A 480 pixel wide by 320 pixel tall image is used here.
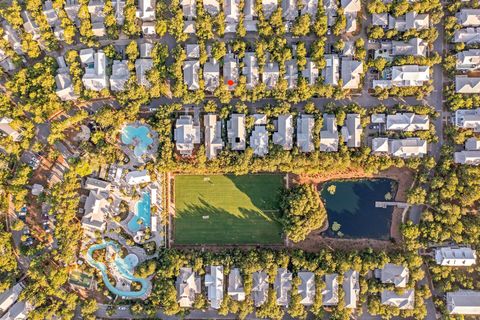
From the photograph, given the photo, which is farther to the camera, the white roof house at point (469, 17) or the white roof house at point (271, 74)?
the white roof house at point (271, 74)

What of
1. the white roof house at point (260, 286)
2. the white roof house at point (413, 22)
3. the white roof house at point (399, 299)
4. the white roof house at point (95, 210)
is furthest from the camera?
the white roof house at point (95, 210)

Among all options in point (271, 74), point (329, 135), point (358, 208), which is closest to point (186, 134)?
point (271, 74)

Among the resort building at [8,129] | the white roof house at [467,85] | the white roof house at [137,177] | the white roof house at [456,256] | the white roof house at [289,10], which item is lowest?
the white roof house at [456,256]

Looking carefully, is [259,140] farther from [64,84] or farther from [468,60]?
[468,60]

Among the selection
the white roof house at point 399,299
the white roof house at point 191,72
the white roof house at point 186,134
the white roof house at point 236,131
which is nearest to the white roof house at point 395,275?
the white roof house at point 399,299

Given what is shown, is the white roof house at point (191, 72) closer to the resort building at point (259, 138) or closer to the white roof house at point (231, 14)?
the white roof house at point (231, 14)

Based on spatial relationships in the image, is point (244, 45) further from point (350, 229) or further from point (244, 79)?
Answer: point (350, 229)

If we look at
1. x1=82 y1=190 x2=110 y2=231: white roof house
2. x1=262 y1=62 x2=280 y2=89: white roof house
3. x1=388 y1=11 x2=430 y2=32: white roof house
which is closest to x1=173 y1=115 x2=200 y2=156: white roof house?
x1=262 y1=62 x2=280 y2=89: white roof house
